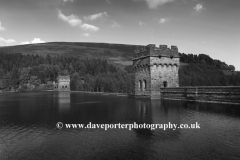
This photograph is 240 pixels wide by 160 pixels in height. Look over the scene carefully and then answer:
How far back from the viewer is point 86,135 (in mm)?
11625

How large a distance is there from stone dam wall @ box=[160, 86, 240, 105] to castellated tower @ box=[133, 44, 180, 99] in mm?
1486

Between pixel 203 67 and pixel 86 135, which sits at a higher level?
pixel 203 67

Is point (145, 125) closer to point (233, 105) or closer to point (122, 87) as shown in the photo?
point (233, 105)

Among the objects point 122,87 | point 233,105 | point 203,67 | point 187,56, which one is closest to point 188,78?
point 122,87

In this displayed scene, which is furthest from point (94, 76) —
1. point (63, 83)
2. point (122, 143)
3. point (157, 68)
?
point (122, 143)

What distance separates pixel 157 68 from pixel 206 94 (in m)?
9.63

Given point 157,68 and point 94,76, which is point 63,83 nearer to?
point 94,76

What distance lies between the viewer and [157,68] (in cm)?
3250

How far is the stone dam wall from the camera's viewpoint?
21.1 meters

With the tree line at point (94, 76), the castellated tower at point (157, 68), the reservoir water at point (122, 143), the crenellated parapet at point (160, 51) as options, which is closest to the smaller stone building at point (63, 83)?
the tree line at point (94, 76)

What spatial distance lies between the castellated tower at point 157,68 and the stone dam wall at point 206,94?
58.5 inches

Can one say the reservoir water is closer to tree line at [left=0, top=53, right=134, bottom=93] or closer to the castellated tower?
the castellated tower

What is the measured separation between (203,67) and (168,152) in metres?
180

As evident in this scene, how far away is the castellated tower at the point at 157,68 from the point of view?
106 feet
